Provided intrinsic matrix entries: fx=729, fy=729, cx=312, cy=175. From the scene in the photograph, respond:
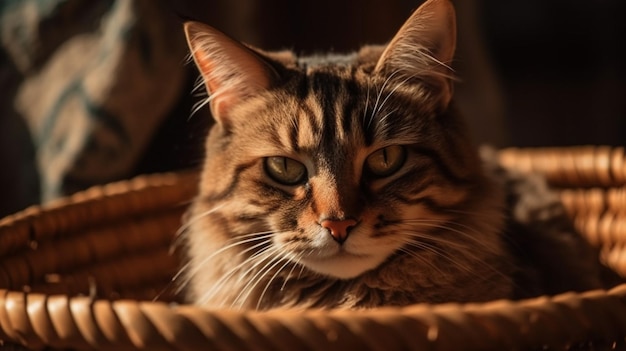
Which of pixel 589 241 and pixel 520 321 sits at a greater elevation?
pixel 520 321

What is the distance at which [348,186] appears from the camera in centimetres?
110

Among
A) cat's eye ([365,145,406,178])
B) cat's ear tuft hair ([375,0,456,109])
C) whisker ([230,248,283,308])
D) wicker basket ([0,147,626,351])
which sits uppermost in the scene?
cat's ear tuft hair ([375,0,456,109])

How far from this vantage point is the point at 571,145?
3.44 metres

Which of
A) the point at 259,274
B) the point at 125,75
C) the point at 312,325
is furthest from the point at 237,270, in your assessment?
the point at 125,75

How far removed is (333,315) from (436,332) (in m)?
0.12

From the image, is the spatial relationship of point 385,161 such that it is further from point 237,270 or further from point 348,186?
point 237,270

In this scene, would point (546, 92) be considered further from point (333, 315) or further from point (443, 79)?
point (333, 315)

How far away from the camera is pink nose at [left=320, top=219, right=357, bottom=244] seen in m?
1.06

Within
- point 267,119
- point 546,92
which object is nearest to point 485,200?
point 267,119

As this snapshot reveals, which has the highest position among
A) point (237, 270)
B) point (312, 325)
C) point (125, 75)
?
point (125, 75)

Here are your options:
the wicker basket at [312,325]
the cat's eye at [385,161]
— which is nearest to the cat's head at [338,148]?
the cat's eye at [385,161]

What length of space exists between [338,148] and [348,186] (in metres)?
0.06

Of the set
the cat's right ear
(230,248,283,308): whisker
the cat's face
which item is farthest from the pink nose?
the cat's right ear

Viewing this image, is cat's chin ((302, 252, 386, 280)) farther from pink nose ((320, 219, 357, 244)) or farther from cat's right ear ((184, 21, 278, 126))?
cat's right ear ((184, 21, 278, 126))
